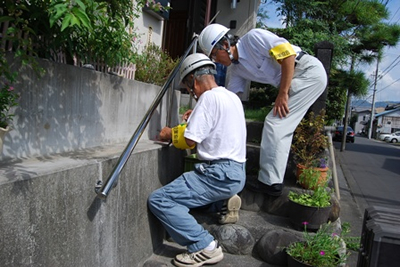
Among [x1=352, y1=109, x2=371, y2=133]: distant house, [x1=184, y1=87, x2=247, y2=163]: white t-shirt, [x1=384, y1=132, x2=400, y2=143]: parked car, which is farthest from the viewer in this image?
[x1=352, y1=109, x2=371, y2=133]: distant house

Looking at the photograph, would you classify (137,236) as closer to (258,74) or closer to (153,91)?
(153,91)

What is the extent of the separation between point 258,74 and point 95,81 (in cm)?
178

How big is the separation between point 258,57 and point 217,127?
109cm

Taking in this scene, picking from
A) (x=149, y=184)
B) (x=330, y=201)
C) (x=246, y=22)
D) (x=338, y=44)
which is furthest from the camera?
(x=246, y=22)

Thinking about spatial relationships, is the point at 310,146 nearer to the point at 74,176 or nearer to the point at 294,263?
the point at 294,263

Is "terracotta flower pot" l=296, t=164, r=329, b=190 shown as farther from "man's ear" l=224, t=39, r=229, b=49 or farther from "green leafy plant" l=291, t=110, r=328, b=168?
"man's ear" l=224, t=39, r=229, b=49

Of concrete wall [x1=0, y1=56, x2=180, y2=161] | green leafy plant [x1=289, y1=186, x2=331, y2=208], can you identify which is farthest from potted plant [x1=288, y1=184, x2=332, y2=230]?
concrete wall [x1=0, y1=56, x2=180, y2=161]

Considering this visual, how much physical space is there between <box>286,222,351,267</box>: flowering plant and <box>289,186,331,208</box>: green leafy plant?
10.3 inches

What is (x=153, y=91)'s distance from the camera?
12.0 ft

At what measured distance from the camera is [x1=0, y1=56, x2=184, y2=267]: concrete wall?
159cm

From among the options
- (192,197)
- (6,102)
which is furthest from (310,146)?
(6,102)

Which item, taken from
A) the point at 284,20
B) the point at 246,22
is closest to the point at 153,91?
the point at 246,22

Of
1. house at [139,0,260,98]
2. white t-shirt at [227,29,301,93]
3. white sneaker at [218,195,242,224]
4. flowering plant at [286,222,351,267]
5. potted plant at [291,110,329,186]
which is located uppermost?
house at [139,0,260,98]

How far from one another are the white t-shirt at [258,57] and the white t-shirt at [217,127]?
717 mm
